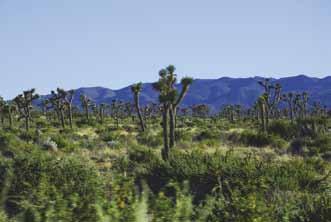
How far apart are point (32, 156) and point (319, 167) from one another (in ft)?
34.3

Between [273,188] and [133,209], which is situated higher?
[133,209]

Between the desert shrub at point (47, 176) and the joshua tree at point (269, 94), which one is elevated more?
the joshua tree at point (269, 94)

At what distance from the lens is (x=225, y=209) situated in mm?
8227

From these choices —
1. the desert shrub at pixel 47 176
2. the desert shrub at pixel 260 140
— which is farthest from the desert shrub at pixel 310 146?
the desert shrub at pixel 47 176

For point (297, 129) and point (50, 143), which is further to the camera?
point (297, 129)

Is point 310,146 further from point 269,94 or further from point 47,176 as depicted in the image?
point 269,94

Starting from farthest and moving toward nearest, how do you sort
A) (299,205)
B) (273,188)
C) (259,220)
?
(273,188) < (299,205) < (259,220)

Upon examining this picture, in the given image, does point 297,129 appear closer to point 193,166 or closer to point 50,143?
point 50,143

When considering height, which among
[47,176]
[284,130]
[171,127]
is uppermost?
[171,127]

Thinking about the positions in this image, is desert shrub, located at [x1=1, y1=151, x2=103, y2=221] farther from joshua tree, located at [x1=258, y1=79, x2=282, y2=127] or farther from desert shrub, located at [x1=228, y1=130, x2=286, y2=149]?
joshua tree, located at [x1=258, y1=79, x2=282, y2=127]

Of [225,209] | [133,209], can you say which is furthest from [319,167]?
[133,209]

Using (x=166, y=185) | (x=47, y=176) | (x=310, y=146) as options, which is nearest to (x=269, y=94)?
(x=310, y=146)

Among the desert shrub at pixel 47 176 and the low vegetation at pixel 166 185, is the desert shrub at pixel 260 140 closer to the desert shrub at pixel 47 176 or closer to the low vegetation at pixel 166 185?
the low vegetation at pixel 166 185

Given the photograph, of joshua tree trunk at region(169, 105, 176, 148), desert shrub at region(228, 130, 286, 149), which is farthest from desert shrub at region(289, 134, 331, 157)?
joshua tree trunk at region(169, 105, 176, 148)
